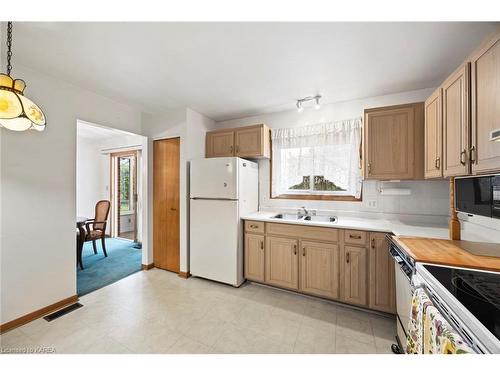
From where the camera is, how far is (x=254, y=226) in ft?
8.54

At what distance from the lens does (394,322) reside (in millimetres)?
1921

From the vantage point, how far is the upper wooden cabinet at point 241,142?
9.40 feet

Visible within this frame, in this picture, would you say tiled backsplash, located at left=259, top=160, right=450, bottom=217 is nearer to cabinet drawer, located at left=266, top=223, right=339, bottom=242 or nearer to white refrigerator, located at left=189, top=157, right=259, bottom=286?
cabinet drawer, located at left=266, top=223, right=339, bottom=242

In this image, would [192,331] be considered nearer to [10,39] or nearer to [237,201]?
[237,201]

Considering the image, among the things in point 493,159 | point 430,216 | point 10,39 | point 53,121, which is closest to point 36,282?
point 53,121

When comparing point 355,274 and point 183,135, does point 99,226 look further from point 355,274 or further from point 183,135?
point 355,274

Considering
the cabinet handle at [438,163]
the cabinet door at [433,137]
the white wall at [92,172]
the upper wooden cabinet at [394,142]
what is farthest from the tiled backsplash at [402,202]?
the white wall at [92,172]

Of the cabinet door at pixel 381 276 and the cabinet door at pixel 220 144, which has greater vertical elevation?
the cabinet door at pixel 220 144

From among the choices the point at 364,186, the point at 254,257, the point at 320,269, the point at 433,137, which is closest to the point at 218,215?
the point at 254,257

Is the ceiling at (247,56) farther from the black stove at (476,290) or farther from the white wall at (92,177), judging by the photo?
the white wall at (92,177)

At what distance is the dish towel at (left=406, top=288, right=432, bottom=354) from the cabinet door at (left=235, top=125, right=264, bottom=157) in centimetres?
221

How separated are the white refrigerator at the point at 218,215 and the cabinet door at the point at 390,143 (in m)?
1.51

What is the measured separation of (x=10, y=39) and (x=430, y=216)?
404 cm
